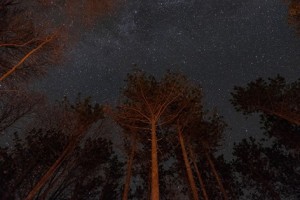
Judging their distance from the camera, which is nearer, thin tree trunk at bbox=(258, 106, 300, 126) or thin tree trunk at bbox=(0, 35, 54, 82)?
thin tree trunk at bbox=(0, 35, 54, 82)

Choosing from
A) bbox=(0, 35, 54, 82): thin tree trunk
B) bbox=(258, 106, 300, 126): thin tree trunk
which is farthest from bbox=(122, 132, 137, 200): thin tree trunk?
bbox=(0, 35, 54, 82): thin tree trunk

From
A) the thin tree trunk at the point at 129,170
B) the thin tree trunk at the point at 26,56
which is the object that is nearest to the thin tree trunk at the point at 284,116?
the thin tree trunk at the point at 129,170

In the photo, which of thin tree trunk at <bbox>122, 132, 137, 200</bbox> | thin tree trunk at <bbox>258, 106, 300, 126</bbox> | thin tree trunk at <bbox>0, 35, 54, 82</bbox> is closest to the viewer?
thin tree trunk at <bbox>0, 35, 54, 82</bbox>

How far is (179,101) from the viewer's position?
55.6ft

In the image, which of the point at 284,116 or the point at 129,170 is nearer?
the point at 129,170

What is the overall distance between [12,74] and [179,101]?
10.1 m

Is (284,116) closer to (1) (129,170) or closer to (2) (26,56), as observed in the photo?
(1) (129,170)

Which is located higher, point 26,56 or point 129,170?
point 129,170

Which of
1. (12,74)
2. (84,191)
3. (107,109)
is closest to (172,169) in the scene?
(84,191)

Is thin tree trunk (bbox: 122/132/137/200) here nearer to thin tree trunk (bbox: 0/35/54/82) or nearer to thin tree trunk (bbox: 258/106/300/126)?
thin tree trunk (bbox: 258/106/300/126)

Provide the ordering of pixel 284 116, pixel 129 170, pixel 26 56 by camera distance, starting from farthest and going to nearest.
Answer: pixel 284 116
pixel 129 170
pixel 26 56

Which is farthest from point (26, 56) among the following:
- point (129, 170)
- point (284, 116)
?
point (284, 116)

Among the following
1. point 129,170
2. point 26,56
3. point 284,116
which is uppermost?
point 284,116

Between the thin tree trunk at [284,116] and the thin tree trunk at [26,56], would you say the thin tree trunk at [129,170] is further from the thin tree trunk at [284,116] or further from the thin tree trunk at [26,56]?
the thin tree trunk at [26,56]
